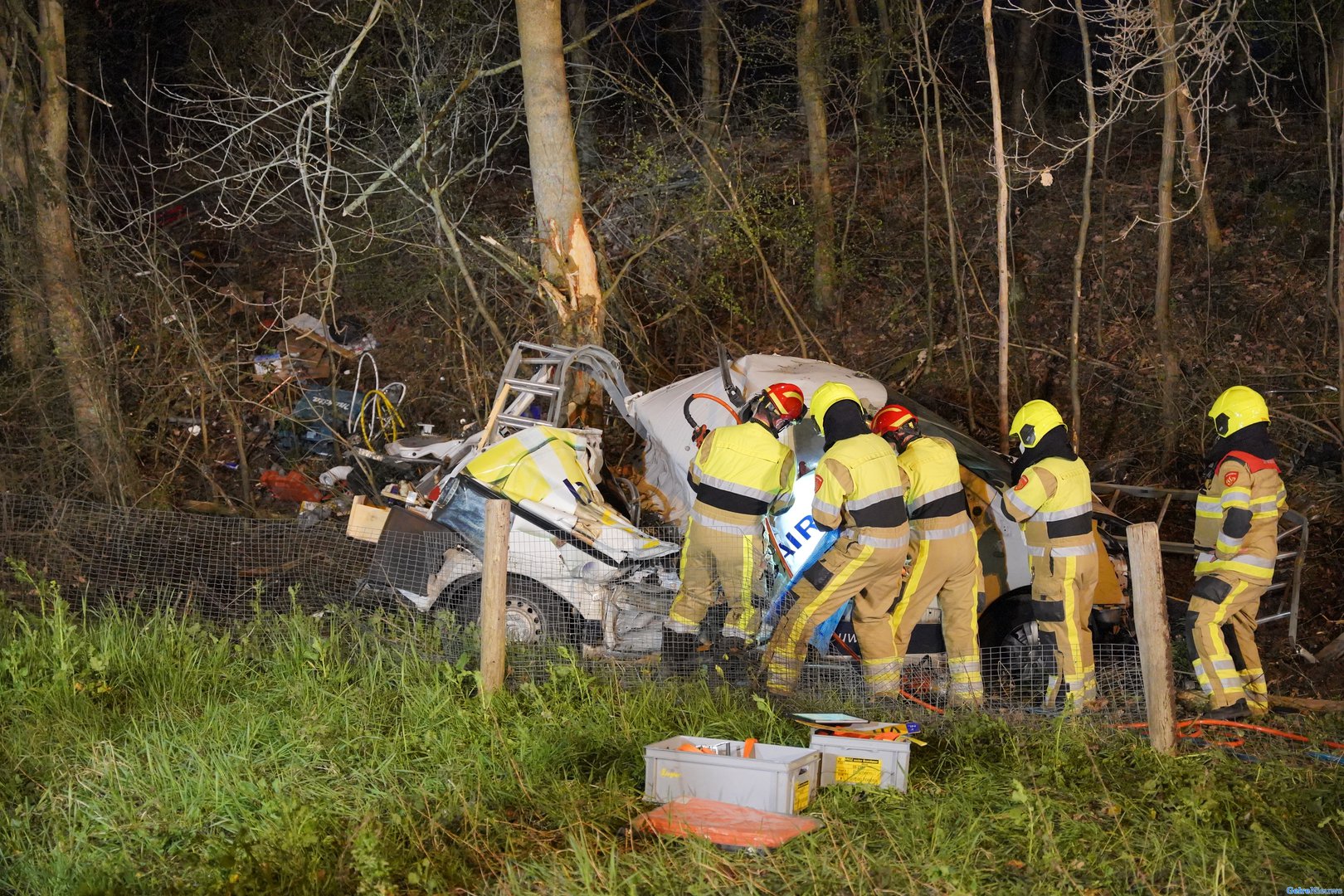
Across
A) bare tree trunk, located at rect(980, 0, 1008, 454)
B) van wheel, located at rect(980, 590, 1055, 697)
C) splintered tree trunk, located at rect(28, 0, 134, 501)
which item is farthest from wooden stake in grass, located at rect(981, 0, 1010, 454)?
splintered tree trunk, located at rect(28, 0, 134, 501)

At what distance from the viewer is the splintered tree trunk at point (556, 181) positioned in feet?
32.6

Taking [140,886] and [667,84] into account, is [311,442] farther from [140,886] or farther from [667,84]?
[667,84]

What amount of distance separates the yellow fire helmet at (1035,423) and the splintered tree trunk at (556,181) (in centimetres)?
440

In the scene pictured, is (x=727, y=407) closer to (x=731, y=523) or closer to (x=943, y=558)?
(x=731, y=523)

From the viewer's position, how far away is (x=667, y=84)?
2136 cm

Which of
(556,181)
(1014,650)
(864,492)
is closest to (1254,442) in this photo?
(1014,650)

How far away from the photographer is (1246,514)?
621cm

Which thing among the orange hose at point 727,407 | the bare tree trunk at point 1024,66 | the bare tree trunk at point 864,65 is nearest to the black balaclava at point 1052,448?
the orange hose at point 727,407

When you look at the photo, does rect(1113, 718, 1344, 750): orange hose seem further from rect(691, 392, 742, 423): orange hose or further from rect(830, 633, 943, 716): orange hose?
rect(691, 392, 742, 423): orange hose

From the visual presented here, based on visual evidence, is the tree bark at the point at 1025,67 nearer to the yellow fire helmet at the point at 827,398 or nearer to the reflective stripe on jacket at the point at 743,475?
the yellow fire helmet at the point at 827,398

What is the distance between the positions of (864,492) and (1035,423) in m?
1.10

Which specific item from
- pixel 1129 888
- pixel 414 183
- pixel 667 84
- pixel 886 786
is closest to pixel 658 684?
pixel 886 786

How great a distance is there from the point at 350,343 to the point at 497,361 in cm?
210

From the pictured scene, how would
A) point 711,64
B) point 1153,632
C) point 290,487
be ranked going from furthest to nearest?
point 711,64 → point 290,487 → point 1153,632
